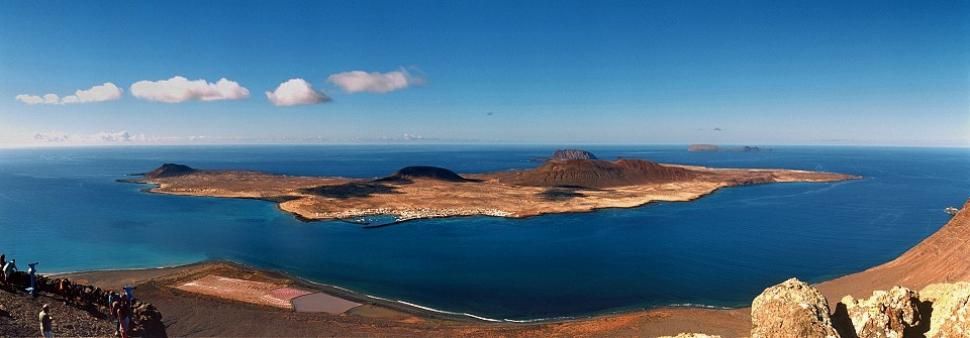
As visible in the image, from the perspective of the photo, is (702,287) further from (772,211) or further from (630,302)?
(772,211)

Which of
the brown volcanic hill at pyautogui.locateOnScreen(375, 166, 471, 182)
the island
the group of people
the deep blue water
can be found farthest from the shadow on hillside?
the group of people

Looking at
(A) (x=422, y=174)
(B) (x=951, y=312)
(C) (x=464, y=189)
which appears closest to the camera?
(B) (x=951, y=312)

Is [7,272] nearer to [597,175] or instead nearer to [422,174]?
[422,174]

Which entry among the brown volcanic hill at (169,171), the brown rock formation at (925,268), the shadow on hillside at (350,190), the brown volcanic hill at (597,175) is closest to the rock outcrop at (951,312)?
the brown rock formation at (925,268)

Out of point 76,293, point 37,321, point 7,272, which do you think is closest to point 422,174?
point 76,293

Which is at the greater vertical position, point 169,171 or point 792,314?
point 792,314

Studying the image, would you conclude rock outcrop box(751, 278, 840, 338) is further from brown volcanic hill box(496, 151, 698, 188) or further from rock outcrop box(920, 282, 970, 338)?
brown volcanic hill box(496, 151, 698, 188)
